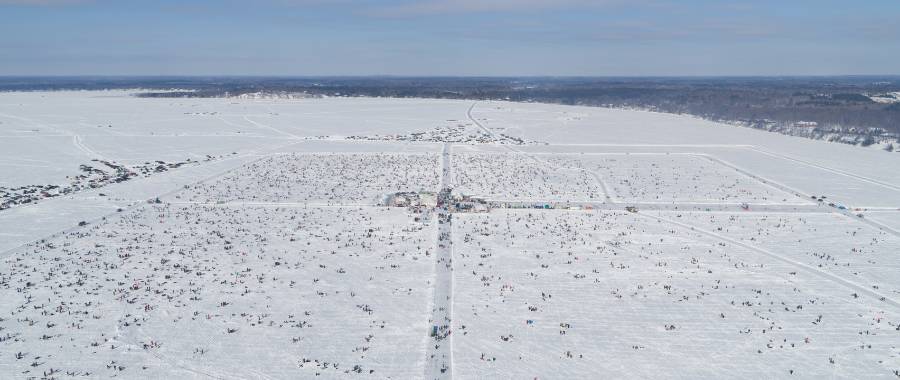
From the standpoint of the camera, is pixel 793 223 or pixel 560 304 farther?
pixel 793 223

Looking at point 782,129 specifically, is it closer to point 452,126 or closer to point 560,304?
point 452,126

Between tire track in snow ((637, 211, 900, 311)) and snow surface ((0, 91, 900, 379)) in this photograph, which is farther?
tire track in snow ((637, 211, 900, 311))

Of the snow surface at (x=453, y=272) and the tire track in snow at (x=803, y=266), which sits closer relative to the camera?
the snow surface at (x=453, y=272)

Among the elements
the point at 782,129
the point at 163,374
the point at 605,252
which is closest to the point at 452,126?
the point at 782,129

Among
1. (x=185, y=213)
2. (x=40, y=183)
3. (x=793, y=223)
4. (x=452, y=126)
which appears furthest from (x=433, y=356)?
(x=452, y=126)

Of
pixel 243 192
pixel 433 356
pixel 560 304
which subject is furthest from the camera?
pixel 243 192

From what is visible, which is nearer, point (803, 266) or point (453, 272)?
point (453, 272)

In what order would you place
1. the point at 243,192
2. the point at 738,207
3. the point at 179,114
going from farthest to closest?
the point at 179,114 < the point at 243,192 < the point at 738,207
